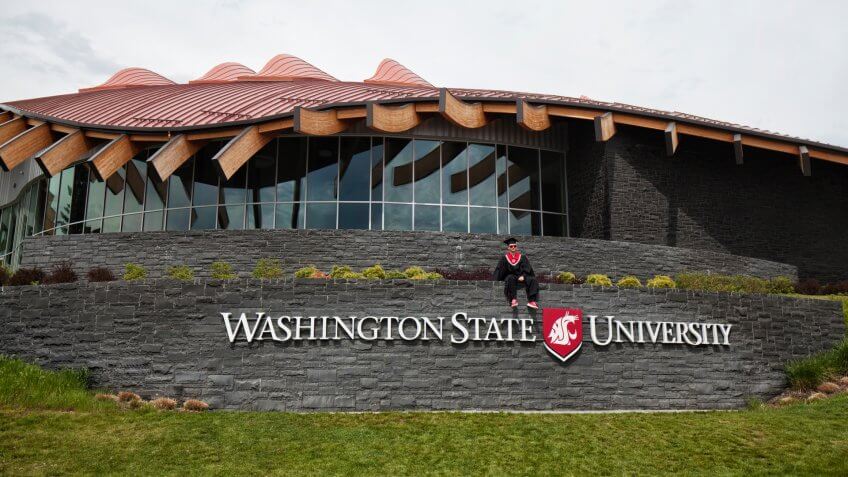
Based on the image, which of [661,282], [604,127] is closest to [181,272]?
[661,282]

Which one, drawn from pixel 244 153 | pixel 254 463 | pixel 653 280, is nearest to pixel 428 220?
pixel 244 153

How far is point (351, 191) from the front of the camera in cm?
2022

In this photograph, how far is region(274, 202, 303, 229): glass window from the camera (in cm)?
2003

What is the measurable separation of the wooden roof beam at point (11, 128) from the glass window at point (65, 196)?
6.25 ft

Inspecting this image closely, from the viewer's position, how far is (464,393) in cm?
1298

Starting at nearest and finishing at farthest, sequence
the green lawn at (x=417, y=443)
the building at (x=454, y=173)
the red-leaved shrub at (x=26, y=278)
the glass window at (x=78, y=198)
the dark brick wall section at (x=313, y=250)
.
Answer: the green lawn at (x=417, y=443) → the red-leaved shrub at (x=26, y=278) → the dark brick wall section at (x=313, y=250) → the building at (x=454, y=173) → the glass window at (x=78, y=198)

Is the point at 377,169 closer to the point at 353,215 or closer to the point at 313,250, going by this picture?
the point at 353,215

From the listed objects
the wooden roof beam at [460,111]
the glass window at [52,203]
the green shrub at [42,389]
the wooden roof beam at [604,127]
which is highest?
the wooden roof beam at [460,111]

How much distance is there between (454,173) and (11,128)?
13.4 meters

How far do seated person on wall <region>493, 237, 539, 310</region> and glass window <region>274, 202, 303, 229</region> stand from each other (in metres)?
7.74

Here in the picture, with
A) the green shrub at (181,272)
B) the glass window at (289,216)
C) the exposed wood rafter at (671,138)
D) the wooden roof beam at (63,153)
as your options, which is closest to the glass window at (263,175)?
the glass window at (289,216)

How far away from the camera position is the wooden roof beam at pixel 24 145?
20.5m

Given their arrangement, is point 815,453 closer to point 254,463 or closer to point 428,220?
point 254,463

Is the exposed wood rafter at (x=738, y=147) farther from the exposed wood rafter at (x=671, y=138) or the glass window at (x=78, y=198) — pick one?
the glass window at (x=78, y=198)
